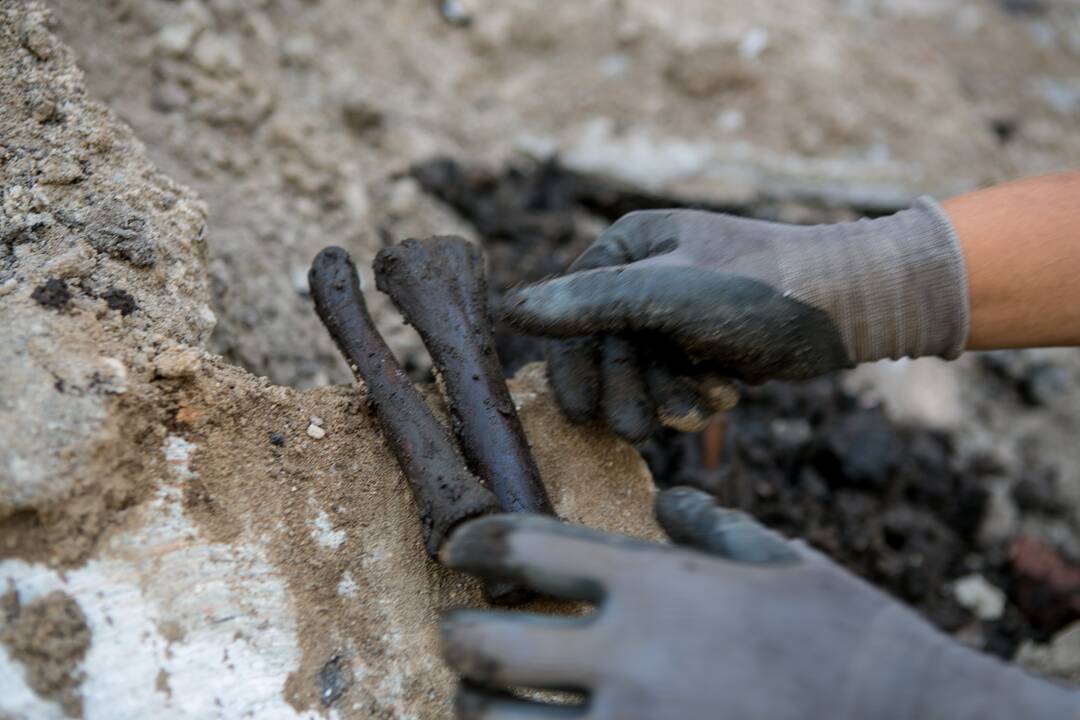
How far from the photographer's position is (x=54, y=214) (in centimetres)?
175

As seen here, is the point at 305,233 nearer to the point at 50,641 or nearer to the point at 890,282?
the point at 50,641

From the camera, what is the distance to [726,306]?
175 centimetres

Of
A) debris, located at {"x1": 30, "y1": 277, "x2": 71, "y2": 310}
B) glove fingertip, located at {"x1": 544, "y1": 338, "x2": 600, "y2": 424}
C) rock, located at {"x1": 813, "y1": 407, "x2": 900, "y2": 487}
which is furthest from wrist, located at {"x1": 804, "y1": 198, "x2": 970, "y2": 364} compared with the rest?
debris, located at {"x1": 30, "y1": 277, "x2": 71, "y2": 310}

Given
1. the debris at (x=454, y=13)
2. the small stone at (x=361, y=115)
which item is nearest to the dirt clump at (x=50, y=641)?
the small stone at (x=361, y=115)

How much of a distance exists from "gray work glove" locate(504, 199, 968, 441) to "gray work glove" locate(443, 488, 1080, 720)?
0.50m

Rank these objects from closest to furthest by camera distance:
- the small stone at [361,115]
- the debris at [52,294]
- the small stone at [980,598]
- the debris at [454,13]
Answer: the debris at [52,294]
the small stone at [980,598]
the small stone at [361,115]
the debris at [454,13]

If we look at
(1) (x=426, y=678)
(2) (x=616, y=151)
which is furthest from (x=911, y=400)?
(1) (x=426, y=678)

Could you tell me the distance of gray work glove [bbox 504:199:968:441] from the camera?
1713mm

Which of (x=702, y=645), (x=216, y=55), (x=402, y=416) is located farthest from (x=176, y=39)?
(x=702, y=645)

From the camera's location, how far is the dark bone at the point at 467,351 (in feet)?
5.68

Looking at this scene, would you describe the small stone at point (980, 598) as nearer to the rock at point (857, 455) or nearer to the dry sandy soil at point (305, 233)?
the dry sandy soil at point (305, 233)

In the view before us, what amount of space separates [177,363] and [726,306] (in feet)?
3.30

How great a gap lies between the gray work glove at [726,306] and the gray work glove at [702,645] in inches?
19.5

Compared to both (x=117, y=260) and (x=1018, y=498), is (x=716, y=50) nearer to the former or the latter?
(x=1018, y=498)
